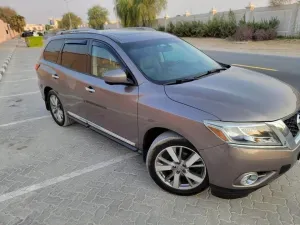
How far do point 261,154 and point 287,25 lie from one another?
80.2ft

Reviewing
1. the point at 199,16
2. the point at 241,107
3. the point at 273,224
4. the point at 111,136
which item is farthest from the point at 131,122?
the point at 199,16

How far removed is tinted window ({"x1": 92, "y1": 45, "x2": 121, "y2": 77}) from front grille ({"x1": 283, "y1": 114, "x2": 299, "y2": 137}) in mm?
1931

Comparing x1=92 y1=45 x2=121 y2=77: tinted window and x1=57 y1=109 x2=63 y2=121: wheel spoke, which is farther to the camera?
x1=57 y1=109 x2=63 y2=121: wheel spoke

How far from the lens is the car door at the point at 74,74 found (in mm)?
3750

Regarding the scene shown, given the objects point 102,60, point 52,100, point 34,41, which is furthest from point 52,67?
point 34,41

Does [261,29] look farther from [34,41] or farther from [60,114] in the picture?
[34,41]

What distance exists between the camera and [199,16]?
32.0 meters

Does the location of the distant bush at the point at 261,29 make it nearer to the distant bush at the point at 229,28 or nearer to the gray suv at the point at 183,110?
the distant bush at the point at 229,28

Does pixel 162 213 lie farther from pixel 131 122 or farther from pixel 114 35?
pixel 114 35

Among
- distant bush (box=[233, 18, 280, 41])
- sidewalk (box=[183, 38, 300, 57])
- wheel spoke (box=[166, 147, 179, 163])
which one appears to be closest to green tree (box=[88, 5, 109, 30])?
distant bush (box=[233, 18, 280, 41])

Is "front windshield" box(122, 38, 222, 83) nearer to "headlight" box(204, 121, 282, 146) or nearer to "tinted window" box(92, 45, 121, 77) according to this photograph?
"tinted window" box(92, 45, 121, 77)

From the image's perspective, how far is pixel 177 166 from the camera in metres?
2.70

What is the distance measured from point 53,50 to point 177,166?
3.37 m

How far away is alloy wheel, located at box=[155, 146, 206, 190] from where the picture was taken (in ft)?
8.37
